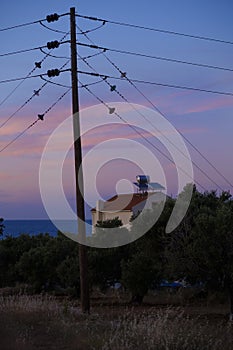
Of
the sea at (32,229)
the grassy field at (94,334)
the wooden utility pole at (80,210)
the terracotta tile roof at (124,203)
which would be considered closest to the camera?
the grassy field at (94,334)

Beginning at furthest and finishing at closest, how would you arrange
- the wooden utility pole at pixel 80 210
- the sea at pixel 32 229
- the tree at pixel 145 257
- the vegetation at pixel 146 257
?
1. the sea at pixel 32 229
2. the tree at pixel 145 257
3. the vegetation at pixel 146 257
4. the wooden utility pole at pixel 80 210

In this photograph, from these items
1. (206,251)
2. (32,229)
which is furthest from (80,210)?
(32,229)

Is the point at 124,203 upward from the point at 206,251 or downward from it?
upward

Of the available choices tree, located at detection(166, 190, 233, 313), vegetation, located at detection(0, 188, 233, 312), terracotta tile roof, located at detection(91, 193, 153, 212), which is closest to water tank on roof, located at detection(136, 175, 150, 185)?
terracotta tile roof, located at detection(91, 193, 153, 212)

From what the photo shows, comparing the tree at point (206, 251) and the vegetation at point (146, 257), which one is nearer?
the tree at point (206, 251)

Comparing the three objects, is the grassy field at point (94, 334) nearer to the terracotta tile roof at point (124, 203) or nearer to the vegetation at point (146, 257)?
the vegetation at point (146, 257)

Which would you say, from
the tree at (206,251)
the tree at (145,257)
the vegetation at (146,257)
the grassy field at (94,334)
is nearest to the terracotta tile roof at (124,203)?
the vegetation at (146,257)

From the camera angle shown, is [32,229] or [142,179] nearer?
[142,179]

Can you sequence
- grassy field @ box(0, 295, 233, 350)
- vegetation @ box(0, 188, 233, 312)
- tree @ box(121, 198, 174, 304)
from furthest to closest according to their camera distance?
tree @ box(121, 198, 174, 304)
vegetation @ box(0, 188, 233, 312)
grassy field @ box(0, 295, 233, 350)

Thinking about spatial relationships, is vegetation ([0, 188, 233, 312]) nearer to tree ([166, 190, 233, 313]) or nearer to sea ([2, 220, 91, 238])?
tree ([166, 190, 233, 313])

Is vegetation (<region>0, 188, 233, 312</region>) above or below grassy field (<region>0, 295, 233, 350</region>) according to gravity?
above

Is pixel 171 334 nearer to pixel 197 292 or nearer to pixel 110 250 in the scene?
pixel 197 292

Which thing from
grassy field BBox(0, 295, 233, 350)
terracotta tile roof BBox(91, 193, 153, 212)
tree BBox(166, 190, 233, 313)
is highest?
terracotta tile roof BBox(91, 193, 153, 212)

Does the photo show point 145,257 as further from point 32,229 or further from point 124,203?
point 32,229
